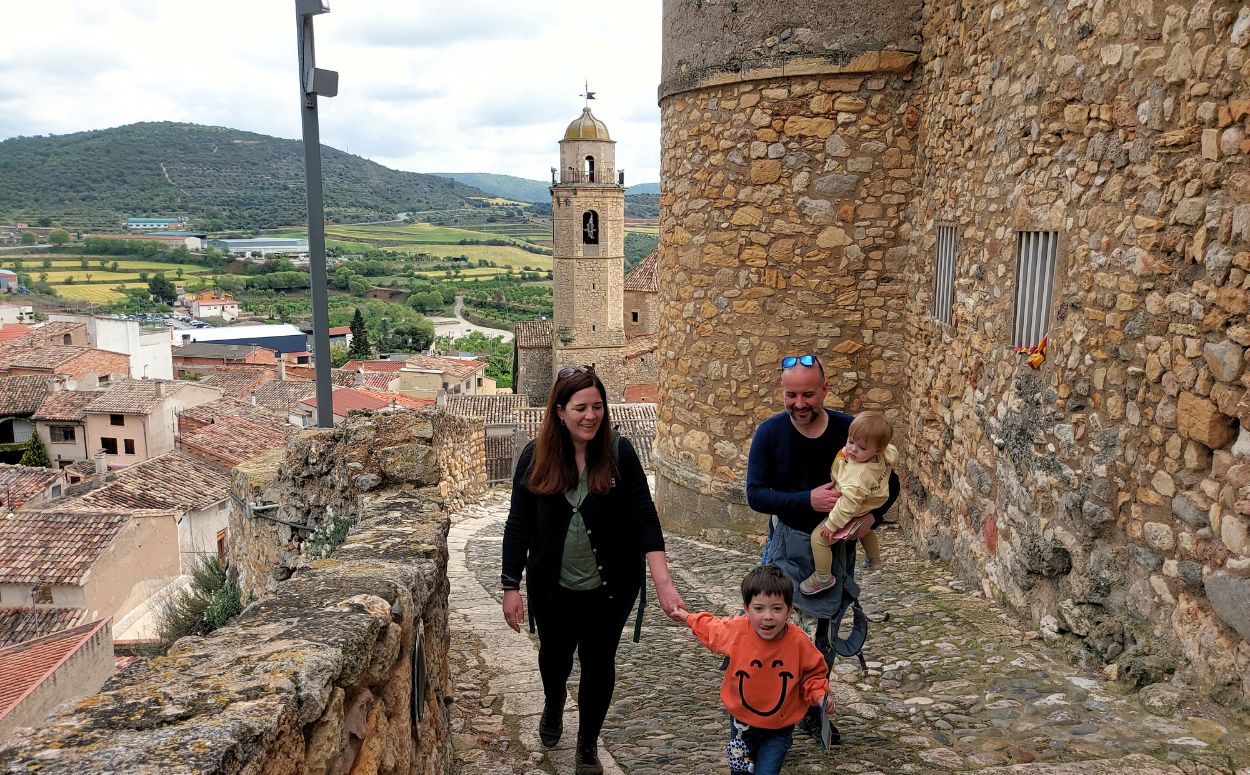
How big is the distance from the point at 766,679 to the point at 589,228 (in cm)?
4348

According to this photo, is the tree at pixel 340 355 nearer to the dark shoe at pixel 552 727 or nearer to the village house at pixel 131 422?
the village house at pixel 131 422

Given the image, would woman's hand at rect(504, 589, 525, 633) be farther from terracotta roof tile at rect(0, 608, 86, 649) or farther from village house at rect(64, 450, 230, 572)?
village house at rect(64, 450, 230, 572)

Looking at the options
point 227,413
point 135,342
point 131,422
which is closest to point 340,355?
point 135,342

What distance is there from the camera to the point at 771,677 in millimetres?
3010

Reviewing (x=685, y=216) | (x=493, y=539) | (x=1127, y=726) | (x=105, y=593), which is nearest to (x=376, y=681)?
(x=1127, y=726)

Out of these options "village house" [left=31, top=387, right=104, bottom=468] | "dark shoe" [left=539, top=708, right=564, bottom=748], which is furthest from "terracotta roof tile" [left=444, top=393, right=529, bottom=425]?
"dark shoe" [left=539, top=708, right=564, bottom=748]

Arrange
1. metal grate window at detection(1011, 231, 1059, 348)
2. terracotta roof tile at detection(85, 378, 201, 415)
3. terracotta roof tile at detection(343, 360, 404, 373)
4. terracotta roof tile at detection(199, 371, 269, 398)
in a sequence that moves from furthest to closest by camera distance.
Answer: terracotta roof tile at detection(343, 360, 404, 373), terracotta roof tile at detection(199, 371, 269, 398), terracotta roof tile at detection(85, 378, 201, 415), metal grate window at detection(1011, 231, 1059, 348)

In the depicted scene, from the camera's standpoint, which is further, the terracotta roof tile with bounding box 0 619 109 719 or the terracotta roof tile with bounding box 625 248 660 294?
the terracotta roof tile with bounding box 625 248 660 294

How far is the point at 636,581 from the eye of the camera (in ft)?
11.4

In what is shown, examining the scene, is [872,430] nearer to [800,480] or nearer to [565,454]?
[800,480]

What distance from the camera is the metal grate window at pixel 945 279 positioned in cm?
589

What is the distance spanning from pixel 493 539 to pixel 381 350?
2510 inches

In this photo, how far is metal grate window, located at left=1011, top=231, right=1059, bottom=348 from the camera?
449 centimetres

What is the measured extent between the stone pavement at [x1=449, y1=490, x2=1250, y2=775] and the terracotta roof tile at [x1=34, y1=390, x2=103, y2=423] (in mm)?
33772
